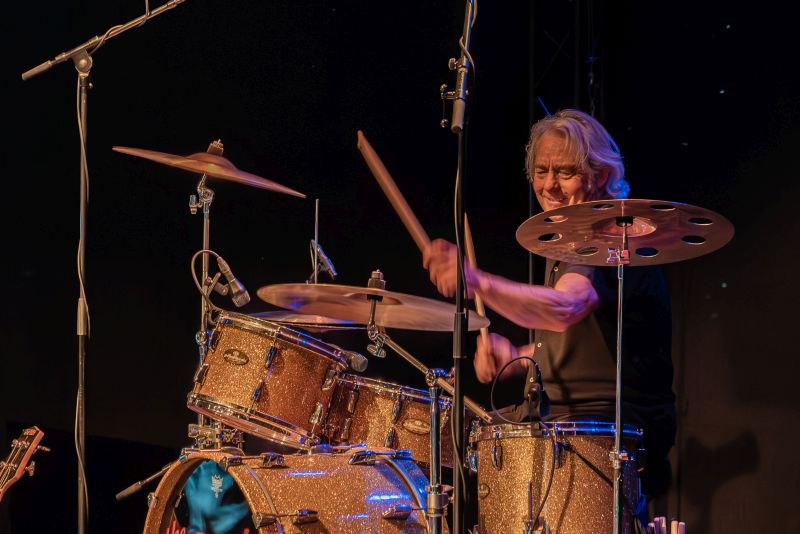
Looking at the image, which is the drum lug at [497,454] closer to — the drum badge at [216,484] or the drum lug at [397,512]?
the drum lug at [397,512]

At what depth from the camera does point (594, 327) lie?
304cm

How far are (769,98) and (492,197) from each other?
144cm

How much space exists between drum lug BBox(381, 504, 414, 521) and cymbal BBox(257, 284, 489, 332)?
1.92ft

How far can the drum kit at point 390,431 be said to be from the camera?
8.35 feet

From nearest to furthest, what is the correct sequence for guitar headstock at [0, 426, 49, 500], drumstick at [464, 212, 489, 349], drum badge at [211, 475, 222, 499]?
1. drum badge at [211, 475, 222, 499]
2. drumstick at [464, 212, 489, 349]
3. guitar headstock at [0, 426, 49, 500]

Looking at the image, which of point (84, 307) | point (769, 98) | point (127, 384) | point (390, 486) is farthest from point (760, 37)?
point (127, 384)

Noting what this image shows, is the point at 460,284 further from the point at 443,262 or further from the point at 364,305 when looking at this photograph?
the point at 364,305

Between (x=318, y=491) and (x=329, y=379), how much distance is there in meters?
0.73

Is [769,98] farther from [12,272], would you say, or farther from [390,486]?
[12,272]

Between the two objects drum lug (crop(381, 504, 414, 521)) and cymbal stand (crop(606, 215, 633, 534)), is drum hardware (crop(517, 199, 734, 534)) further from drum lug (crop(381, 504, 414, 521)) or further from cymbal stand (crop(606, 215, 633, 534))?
drum lug (crop(381, 504, 414, 521))

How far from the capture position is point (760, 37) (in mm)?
3775

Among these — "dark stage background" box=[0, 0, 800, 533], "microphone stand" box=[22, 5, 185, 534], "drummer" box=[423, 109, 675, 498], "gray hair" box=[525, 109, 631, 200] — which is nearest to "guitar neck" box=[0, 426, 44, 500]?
"dark stage background" box=[0, 0, 800, 533]

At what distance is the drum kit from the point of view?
2545 millimetres

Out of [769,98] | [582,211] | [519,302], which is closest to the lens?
[582,211]
